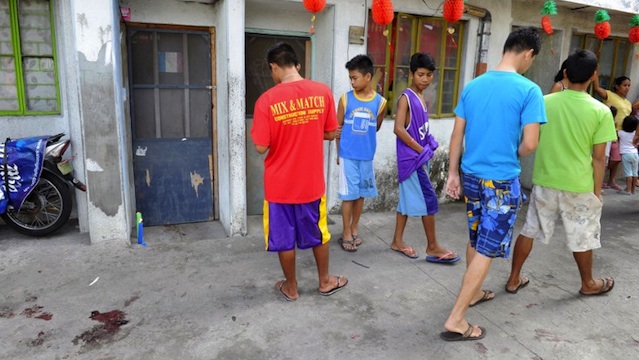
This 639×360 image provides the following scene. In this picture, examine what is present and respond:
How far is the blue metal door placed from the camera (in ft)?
15.8

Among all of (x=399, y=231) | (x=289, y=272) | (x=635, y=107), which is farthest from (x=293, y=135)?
(x=635, y=107)

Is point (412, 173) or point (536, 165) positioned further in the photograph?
point (412, 173)

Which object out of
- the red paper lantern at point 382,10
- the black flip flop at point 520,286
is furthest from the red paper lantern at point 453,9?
the black flip flop at point 520,286

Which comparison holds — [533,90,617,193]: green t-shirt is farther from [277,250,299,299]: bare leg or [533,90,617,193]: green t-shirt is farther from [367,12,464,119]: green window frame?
[367,12,464,119]: green window frame

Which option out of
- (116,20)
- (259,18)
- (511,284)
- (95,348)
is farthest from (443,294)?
(116,20)

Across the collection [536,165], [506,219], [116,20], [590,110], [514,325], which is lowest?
[514,325]

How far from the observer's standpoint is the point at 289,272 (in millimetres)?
3455

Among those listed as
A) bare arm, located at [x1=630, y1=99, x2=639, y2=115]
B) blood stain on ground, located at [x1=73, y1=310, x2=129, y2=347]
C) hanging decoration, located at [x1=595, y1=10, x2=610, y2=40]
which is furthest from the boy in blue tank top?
bare arm, located at [x1=630, y1=99, x2=639, y2=115]

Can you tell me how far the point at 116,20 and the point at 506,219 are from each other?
376cm

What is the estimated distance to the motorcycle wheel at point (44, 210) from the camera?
14.6ft

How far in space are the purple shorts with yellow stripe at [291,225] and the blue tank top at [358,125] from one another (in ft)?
3.70

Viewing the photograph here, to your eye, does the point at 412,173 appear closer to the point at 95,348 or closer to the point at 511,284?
the point at 511,284

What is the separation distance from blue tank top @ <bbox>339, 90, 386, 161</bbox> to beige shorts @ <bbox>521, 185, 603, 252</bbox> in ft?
5.15

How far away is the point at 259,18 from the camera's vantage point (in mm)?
5059
